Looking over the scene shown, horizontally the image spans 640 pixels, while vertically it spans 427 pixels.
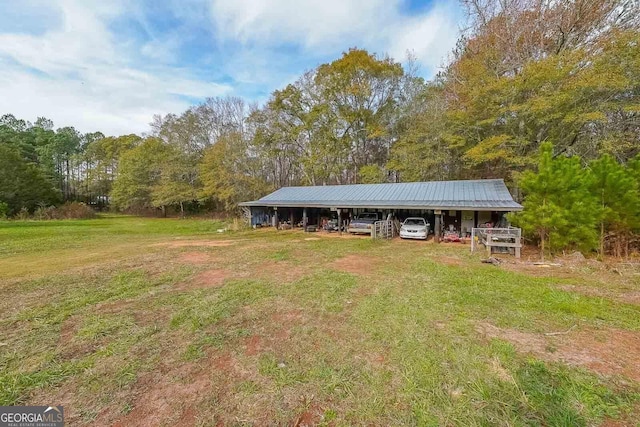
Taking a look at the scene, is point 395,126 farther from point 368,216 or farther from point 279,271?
point 279,271

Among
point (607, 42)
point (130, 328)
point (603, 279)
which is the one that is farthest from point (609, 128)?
point (130, 328)

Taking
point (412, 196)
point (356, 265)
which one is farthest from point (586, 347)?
point (412, 196)

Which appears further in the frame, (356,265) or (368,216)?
(368,216)

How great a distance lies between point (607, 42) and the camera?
35.9 feet

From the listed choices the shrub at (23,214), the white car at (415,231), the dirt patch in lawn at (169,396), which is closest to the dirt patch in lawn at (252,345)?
the dirt patch in lawn at (169,396)

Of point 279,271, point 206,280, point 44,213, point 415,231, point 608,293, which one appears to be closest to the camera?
point 608,293

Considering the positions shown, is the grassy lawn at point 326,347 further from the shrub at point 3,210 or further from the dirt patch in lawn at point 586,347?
the shrub at point 3,210

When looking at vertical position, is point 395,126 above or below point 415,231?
above

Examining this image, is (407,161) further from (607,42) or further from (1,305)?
(1,305)

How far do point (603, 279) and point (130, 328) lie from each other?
32.8ft

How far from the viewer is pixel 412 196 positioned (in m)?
14.5

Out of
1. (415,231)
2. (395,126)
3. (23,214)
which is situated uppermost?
(395,126)

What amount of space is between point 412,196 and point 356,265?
25.7 feet

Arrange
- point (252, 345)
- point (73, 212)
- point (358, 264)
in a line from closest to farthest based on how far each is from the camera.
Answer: point (252, 345) → point (358, 264) → point (73, 212)
